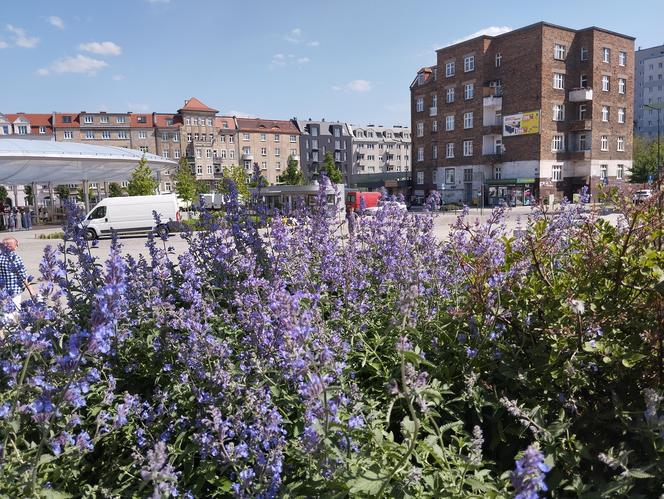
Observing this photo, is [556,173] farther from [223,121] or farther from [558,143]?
[223,121]

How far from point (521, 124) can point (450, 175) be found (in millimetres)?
8904

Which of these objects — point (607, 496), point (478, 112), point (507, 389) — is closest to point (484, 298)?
point (507, 389)

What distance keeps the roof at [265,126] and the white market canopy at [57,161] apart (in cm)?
5964

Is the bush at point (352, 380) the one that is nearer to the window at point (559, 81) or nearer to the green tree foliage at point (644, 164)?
the window at point (559, 81)

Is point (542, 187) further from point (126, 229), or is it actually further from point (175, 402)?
point (175, 402)

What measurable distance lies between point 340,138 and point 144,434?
106494 millimetres

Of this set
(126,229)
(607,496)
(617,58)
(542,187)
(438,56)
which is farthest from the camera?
(438,56)

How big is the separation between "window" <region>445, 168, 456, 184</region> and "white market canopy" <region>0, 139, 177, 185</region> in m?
29.2

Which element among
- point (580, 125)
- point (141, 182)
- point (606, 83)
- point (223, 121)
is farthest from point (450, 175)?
point (223, 121)

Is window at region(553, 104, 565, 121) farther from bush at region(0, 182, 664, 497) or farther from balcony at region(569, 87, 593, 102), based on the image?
bush at region(0, 182, 664, 497)

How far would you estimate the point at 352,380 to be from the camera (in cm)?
276

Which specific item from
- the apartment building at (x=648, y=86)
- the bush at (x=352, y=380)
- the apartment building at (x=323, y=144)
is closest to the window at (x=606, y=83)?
the bush at (x=352, y=380)

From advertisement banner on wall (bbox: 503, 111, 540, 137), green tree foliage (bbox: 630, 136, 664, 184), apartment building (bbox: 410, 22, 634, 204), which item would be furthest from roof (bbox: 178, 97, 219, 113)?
green tree foliage (bbox: 630, 136, 664, 184)

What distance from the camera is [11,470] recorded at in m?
2.12
